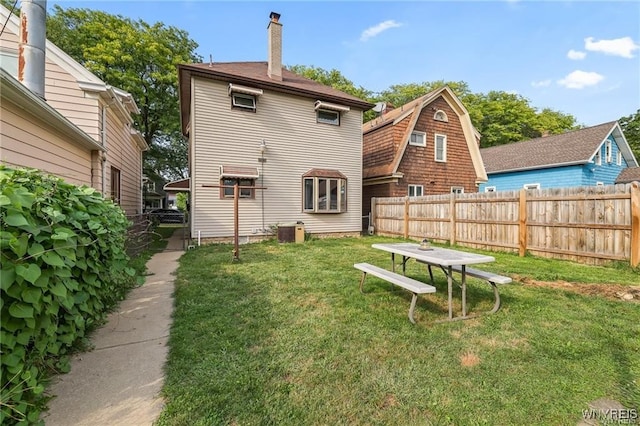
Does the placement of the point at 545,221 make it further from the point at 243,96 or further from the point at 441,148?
the point at 243,96

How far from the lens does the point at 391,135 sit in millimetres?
14617

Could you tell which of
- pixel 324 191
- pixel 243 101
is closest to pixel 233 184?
pixel 243 101

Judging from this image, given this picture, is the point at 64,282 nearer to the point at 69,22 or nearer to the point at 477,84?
the point at 69,22

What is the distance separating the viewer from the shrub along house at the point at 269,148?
410 inches

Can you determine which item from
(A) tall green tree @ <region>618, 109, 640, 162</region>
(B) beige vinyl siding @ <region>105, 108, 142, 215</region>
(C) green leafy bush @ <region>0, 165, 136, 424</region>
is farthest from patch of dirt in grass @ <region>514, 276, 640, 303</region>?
(A) tall green tree @ <region>618, 109, 640, 162</region>

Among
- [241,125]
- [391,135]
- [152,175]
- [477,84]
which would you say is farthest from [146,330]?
[477,84]

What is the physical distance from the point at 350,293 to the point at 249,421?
293cm

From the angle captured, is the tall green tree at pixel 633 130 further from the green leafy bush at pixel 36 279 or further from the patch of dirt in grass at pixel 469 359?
the green leafy bush at pixel 36 279

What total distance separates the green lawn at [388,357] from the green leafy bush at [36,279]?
2.84 feet

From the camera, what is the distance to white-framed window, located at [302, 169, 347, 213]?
12.1m

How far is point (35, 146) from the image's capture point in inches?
195

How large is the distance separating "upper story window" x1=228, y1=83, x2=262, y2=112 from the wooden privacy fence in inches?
305

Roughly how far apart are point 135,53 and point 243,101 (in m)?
15.8

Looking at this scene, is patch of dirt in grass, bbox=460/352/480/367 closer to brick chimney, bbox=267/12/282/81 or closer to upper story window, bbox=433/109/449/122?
brick chimney, bbox=267/12/282/81
